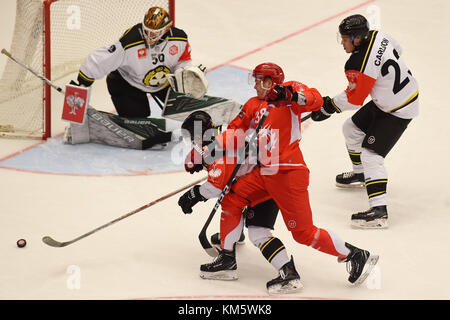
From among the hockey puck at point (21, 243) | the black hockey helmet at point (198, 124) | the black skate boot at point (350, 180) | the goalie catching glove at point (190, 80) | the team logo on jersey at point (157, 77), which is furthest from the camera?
the team logo on jersey at point (157, 77)

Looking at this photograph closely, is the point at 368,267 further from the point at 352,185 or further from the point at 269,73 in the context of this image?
the point at 352,185

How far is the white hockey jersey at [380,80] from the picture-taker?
5.39m

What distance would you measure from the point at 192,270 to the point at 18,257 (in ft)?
3.21

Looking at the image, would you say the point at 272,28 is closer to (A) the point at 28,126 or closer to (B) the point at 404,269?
(A) the point at 28,126

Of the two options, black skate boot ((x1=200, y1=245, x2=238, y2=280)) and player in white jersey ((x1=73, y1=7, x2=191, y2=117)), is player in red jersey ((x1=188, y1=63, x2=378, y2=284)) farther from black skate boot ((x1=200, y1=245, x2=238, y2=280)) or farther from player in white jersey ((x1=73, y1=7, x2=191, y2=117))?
player in white jersey ((x1=73, y1=7, x2=191, y2=117))

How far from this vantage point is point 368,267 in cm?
470

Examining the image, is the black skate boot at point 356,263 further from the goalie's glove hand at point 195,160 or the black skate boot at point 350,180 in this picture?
the black skate boot at point 350,180

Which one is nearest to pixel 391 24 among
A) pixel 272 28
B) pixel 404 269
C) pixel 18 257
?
pixel 272 28

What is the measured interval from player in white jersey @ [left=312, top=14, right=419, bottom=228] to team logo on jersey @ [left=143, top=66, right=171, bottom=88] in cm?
163

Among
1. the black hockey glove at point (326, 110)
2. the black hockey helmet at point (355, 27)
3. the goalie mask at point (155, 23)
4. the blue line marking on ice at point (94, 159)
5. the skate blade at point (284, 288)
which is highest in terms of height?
the goalie mask at point (155, 23)

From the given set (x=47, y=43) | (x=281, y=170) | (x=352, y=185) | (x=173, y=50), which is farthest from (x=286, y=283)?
(x=47, y=43)

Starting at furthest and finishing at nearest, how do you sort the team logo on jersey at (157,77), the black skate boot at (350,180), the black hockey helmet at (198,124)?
the team logo on jersey at (157,77)
the black skate boot at (350,180)
the black hockey helmet at (198,124)

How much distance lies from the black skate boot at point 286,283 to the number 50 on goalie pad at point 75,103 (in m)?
2.66

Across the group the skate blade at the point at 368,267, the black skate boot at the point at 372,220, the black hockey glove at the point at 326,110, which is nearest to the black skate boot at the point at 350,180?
the black skate boot at the point at 372,220
